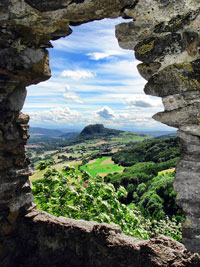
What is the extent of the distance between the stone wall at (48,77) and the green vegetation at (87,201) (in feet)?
5.24

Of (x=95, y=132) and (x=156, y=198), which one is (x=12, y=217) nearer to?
(x=156, y=198)

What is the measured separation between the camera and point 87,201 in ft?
22.1

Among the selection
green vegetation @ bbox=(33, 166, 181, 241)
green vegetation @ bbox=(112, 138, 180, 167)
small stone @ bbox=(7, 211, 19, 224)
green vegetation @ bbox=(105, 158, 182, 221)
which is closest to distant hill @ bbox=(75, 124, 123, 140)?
green vegetation @ bbox=(112, 138, 180, 167)

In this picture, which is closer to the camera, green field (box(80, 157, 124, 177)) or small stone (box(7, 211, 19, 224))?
small stone (box(7, 211, 19, 224))

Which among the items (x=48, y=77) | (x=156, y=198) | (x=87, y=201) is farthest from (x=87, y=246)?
(x=156, y=198)

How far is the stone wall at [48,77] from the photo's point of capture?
2633 millimetres

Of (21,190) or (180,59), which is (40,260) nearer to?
(21,190)

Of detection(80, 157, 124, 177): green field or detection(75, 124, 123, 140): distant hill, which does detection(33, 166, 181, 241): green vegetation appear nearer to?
detection(80, 157, 124, 177): green field

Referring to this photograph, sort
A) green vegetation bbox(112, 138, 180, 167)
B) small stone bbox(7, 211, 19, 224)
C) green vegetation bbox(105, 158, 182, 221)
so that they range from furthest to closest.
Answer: green vegetation bbox(112, 138, 180, 167)
green vegetation bbox(105, 158, 182, 221)
small stone bbox(7, 211, 19, 224)

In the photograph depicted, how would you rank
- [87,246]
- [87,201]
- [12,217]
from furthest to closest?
1. [87,201]
2. [12,217]
3. [87,246]

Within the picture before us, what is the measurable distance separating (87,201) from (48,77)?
3986 mm

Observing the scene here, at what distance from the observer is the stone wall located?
2.63 m

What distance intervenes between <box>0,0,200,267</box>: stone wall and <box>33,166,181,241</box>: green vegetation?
1.60 metres

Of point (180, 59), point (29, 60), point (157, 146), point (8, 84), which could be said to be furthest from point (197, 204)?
point (157, 146)
